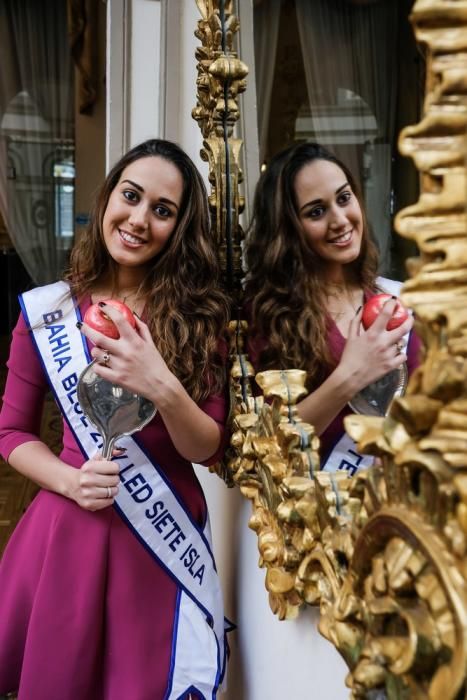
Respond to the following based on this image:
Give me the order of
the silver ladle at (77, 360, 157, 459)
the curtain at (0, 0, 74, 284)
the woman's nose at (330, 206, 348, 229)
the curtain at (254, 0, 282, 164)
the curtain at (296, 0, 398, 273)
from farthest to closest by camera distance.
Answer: the curtain at (0, 0, 74, 284) → the silver ladle at (77, 360, 157, 459) → the curtain at (254, 0, 282, 164) → the woman's nose at (330, 206, 348, 229) → the curtain at (296, 0, 398, 273)

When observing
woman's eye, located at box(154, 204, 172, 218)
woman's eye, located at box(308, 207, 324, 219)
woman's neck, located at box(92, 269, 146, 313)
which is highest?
woman's eye, located at box(154, 204, 172, 218)

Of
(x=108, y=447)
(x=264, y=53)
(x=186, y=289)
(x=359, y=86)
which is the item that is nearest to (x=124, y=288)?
(x=186, y=289)

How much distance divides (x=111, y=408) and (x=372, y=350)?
0.31m

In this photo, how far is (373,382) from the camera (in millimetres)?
586

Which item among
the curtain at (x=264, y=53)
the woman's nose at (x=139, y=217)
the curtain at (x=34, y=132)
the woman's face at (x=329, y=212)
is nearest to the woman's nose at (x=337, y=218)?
the woman's face at (x=329, y=212)

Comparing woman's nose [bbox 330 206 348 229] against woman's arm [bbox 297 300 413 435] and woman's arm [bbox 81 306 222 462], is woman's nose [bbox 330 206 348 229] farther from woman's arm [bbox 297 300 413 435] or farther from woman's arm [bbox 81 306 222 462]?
woman's arm [bbox 81 306 222 462]

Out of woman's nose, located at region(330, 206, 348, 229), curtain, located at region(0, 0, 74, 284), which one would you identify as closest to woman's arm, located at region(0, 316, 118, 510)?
woman's nose, located at region(330, 206, 348, 229)

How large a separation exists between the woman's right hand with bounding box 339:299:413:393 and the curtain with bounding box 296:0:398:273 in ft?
0.19

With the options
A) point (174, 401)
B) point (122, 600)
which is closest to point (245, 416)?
point (174, 401)

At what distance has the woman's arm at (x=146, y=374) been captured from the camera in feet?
2.45

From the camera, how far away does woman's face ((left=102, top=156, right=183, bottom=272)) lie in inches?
32.8

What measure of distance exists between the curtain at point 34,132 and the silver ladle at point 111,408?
261 cm

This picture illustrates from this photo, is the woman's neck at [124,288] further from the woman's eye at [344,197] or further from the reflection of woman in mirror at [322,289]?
the woman's eye at [344,197]

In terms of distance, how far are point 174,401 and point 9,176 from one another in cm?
313
